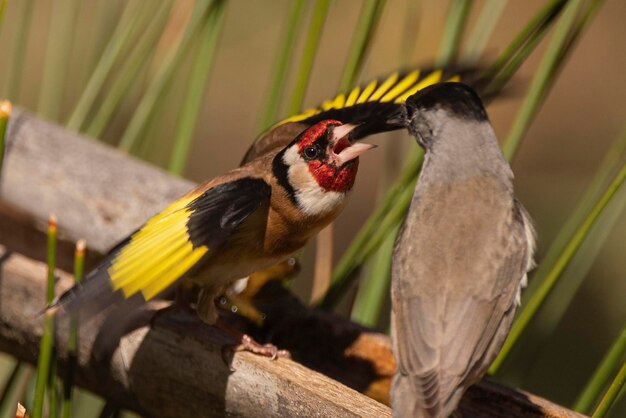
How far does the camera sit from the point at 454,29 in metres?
2.32

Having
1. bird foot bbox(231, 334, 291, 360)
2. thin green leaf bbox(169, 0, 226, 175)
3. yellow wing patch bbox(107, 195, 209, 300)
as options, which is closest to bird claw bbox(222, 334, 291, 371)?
bird foot bbox(231, 334, 291, 360)

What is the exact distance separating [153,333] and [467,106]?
725mm

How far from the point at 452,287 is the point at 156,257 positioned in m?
0.52

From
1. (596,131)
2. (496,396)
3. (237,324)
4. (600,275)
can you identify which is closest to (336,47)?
(596,131)

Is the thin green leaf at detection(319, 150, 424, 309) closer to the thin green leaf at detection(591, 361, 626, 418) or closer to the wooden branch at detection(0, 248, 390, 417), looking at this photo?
the wooden branch at detection(0, 248, 390, 417)

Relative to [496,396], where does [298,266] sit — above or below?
above

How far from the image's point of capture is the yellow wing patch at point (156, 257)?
1.83 metres

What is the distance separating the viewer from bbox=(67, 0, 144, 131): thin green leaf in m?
2.59

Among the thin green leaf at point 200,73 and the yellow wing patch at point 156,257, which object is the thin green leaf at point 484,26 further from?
the yellow wing patch at point 156,257

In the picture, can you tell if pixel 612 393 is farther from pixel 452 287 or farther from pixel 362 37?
pixel 362 37

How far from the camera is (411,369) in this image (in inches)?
70.5

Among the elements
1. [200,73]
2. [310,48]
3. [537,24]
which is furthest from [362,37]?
[200,73]

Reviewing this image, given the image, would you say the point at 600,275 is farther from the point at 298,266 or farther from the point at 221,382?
the point at 221,382

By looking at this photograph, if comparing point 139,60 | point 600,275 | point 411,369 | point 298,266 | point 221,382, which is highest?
point 600,275
